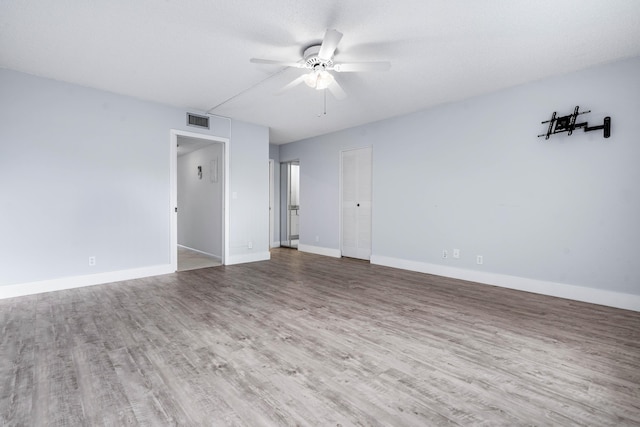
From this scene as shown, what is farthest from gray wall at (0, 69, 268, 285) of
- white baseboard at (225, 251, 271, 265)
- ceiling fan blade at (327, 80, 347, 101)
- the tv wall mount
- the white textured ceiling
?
the tv wall mount

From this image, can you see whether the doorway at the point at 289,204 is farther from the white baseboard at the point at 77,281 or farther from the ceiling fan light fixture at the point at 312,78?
the ceiling fan light fixture at the point at 312,78

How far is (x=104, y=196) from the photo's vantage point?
420cm

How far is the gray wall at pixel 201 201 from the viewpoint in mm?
5855

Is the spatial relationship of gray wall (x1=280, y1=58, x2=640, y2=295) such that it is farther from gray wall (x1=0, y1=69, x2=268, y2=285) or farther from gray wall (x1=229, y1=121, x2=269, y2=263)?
gray wall (x1=0, y1=69, x2=268, y2=285)

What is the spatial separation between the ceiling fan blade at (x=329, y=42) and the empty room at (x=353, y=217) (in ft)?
0.08

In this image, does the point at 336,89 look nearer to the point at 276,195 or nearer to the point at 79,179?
the point at 79,179

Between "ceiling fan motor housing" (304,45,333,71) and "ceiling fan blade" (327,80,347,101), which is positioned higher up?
"ceiling fan motor housing" (304,45,333,71)

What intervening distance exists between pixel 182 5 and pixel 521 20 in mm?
2767

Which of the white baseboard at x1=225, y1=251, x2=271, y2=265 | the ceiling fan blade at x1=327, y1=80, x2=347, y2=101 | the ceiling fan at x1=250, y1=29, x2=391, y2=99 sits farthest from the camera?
the white baseboard at x1=225, y1=251, x2=271, y2=265

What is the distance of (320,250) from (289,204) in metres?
1.66

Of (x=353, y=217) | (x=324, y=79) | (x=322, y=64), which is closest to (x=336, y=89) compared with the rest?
(x=324, y=79)

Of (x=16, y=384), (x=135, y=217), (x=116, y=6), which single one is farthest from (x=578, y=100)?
(x=135, y=217)

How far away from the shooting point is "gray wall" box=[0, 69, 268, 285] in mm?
3587

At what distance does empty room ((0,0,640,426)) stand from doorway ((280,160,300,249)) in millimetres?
1778
